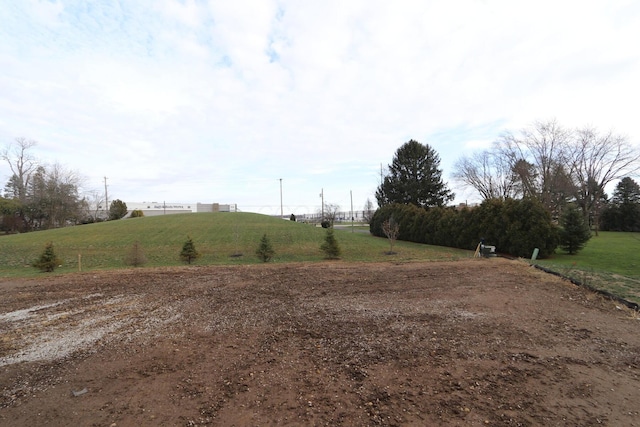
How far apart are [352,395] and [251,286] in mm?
5368

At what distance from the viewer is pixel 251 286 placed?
794cm

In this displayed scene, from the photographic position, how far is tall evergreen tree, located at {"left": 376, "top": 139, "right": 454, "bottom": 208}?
36.1 metres

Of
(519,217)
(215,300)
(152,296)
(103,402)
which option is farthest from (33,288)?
(519,217)

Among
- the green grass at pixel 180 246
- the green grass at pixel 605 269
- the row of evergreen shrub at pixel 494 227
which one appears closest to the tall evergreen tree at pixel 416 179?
the row of evergreen shrub at pixel 494 227

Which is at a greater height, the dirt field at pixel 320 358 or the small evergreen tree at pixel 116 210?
the small evergreen tree at pixel 116 210

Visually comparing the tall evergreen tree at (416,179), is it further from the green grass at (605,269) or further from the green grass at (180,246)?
the green grass at (605,269)

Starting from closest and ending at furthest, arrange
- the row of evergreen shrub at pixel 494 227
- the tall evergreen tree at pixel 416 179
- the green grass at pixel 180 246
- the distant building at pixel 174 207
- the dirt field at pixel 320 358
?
1. the dirt field at pixel 320 358
2. the green grass at pixel 180 246
3. the row of evergreen shrub at pixel 494 227
4. the tall evergreen tree at pixel 416 179
5. the distant building at pixel 174 207

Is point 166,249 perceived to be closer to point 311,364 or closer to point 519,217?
point 311,364

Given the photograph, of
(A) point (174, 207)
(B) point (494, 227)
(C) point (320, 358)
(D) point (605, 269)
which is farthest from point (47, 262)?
(A) point (174, 207)

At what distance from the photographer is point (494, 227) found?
17250 mm

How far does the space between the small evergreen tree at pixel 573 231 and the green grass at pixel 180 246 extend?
500 centimetres

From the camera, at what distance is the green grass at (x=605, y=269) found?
7434mm

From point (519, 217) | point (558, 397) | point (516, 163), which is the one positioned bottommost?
point (558, 397)

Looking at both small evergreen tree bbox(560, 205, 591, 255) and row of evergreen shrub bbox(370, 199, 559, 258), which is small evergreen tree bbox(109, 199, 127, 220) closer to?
row of evergreen shrub bbox(370, 199, 559, 258)
